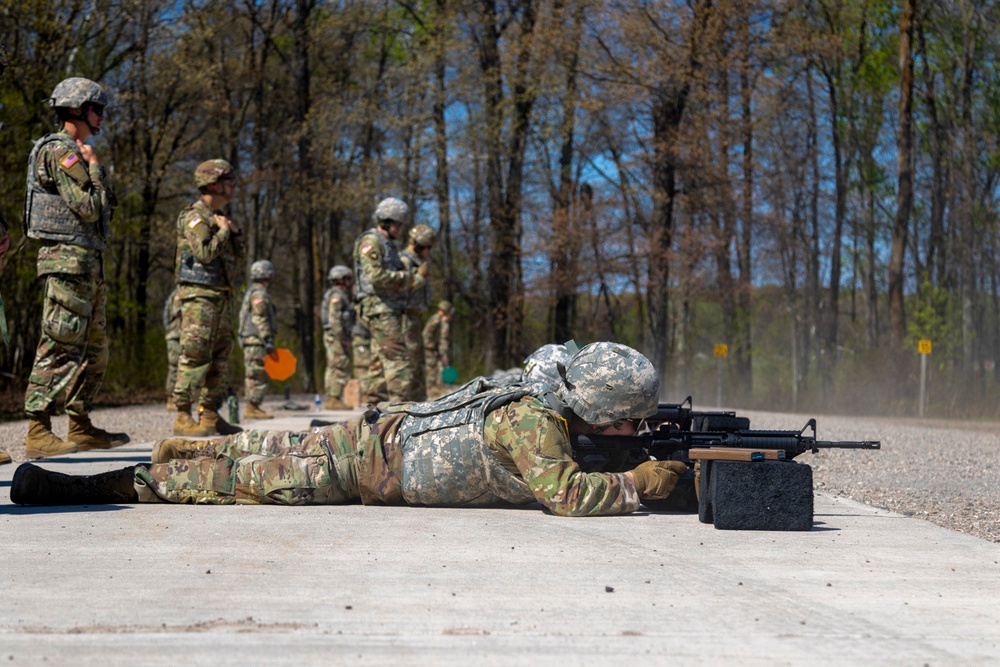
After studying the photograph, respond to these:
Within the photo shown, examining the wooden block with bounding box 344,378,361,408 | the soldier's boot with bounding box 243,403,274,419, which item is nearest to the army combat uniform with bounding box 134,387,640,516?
the soldier's boot with bounding box 243,403,274,419

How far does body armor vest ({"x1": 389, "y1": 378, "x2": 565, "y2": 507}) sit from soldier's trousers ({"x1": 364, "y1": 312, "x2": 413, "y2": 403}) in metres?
5.69

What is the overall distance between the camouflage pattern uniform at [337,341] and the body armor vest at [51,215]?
1176 cm

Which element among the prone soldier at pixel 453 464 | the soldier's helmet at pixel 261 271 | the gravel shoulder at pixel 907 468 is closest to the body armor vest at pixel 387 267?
the gravel shoulder at pixel 907 468

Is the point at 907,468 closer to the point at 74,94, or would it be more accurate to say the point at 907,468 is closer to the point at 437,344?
the point at 74,94

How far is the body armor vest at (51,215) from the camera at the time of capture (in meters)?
8.09

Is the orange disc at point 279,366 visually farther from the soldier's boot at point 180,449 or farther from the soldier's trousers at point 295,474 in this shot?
the soldier's trousers at point 295,474

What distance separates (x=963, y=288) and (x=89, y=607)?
124 ft

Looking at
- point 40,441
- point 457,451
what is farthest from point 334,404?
point 457,451

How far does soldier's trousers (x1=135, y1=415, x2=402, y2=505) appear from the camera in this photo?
225 inches

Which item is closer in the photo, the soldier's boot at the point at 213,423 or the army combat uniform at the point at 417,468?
the army combat uniform at the point at 417,468

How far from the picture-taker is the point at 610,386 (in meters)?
5.40

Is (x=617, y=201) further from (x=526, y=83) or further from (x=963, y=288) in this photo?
(x=963, y=288)

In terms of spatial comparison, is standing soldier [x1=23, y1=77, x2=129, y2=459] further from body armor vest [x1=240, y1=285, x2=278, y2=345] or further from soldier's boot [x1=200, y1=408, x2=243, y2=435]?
body armor vest [x1=240, y1=285, x2=278, y2=345]

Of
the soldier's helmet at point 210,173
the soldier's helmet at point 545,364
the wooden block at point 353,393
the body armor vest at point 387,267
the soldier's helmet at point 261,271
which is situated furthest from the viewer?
the wooden block at point 353,393
